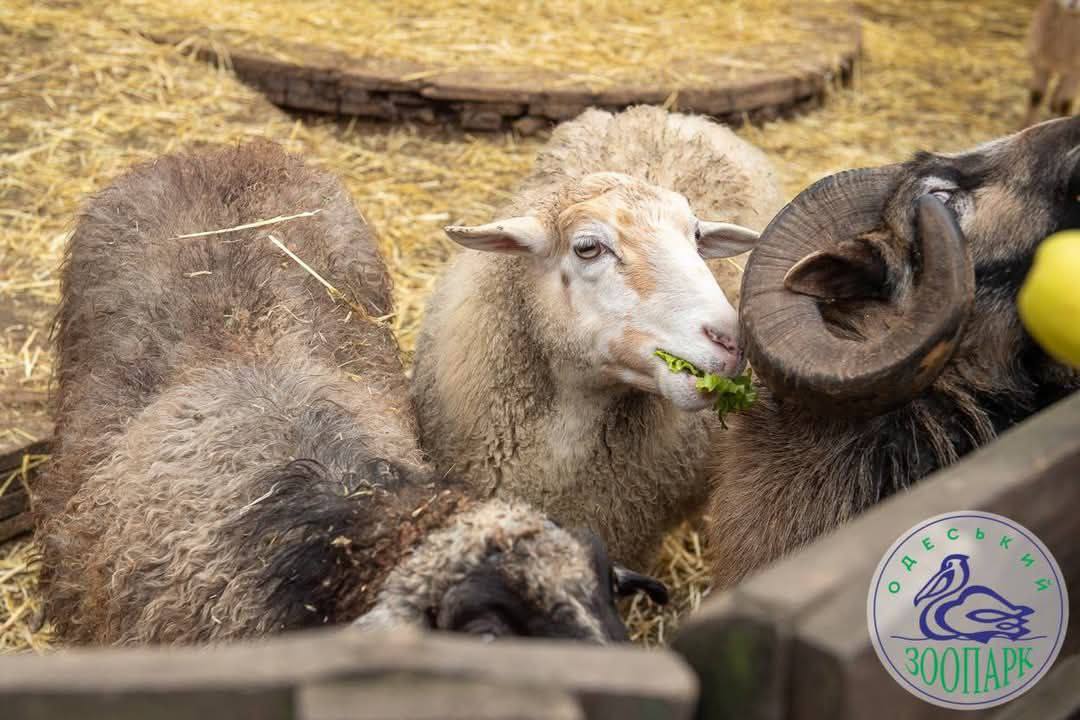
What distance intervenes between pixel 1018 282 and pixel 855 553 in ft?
4.73

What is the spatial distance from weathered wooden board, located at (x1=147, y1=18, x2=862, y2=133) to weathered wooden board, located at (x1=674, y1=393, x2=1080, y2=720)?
19.6 feet

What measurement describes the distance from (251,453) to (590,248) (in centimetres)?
128

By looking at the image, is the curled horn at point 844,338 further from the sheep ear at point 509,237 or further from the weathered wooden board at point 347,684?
the weathered wooden board at point 347,684

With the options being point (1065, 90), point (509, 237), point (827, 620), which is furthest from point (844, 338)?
point (1065, 90)

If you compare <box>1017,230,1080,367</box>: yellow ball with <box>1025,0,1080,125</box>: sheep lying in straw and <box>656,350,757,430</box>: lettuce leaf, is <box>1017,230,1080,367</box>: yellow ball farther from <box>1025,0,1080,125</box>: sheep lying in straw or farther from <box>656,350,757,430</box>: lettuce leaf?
<box>1025,0,1080,125</box>: sheep lying in straw

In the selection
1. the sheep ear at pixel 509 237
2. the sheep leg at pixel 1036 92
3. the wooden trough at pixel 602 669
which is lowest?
the sheep leg at pixel 1036 92

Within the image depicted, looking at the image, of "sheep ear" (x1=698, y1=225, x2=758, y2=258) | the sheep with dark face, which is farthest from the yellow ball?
"sheep ear" (x1=698, y1=225, x2=758, y2=258)

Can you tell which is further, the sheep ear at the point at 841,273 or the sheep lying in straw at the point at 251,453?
the sheep ear at the point at 841,273

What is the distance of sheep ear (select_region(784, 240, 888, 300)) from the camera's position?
2949 mm

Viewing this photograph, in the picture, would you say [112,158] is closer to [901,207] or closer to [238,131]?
[238,131]

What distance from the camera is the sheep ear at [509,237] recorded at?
3.68 m

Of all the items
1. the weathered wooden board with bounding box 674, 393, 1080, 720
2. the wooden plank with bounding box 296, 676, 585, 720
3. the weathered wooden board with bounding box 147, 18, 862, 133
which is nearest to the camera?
the wooden plank with bounding box 296, 676, 585, 720

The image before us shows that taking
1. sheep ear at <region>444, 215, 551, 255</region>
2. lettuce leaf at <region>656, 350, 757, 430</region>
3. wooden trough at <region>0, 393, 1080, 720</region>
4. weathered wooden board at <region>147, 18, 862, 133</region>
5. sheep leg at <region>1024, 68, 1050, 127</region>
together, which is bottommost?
sheep leg at <region>1024, 68, 1050, 127</region>

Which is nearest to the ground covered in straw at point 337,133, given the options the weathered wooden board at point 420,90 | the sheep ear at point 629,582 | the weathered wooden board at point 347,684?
the weathered wooden board at point 420,90
